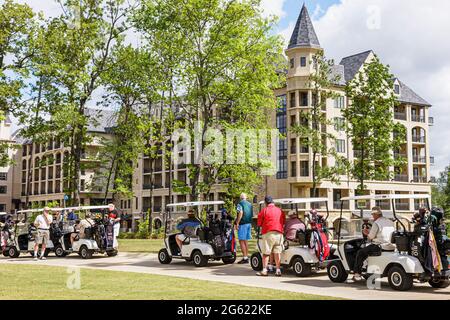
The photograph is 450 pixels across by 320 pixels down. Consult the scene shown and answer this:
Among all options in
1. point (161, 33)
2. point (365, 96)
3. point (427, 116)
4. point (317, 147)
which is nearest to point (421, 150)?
point (427, 116)

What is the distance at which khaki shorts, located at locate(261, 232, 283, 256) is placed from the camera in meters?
15.0

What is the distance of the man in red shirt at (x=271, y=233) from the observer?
1502 cm

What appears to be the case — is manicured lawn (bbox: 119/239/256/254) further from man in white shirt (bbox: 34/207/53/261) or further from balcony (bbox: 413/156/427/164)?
balcony (bbox: 413/156/427/164)

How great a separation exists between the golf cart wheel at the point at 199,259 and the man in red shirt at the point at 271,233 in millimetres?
2843

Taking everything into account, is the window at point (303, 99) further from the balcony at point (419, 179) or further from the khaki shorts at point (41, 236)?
the khaki shorts at point (41, 236)

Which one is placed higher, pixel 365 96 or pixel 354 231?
pixel 365 96

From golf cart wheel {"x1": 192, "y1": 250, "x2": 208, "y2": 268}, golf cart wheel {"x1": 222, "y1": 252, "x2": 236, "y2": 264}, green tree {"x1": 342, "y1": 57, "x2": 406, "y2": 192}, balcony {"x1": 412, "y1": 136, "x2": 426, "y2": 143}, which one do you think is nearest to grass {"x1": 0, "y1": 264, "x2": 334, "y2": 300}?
golf cart wheel {"x1": 192, "y1": 250, "x2": 208, "y2": 268}

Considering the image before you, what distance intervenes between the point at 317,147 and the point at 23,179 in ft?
280

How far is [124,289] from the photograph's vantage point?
39.3 ft

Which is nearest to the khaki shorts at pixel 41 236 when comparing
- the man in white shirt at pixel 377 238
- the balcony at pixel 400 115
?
the man in white shirt at pixel 377 238

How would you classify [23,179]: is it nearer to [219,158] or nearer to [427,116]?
[427,116]

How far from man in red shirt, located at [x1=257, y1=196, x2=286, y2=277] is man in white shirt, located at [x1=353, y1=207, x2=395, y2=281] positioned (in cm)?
259
